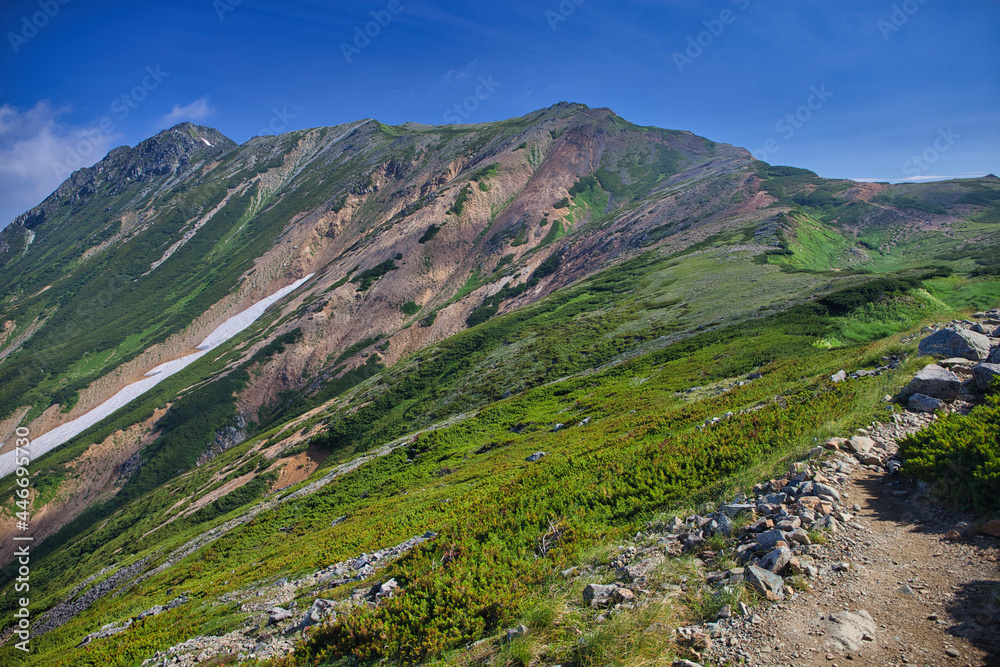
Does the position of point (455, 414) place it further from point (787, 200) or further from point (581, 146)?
point (581, 146)

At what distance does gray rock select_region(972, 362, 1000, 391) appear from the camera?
31.2 feet

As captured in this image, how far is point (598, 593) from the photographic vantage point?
22.6ft

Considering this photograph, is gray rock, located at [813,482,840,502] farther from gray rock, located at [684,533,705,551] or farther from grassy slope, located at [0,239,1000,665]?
gray rock, located at [684,533,705,551]

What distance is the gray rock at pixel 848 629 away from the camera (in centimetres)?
488

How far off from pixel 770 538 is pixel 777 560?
631mm

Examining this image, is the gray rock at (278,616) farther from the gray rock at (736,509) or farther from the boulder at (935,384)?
the boulder at (935,384)

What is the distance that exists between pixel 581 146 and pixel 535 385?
14096 centimetres

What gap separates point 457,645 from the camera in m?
7.28

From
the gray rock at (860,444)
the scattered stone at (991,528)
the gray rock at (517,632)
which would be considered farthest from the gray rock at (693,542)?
the gray rock at (860,444)

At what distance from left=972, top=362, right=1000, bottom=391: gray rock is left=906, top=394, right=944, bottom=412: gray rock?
0.91 m

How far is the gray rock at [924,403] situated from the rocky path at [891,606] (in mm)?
4136

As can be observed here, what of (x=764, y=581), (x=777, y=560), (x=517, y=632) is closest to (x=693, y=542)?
(x=777, y=560)

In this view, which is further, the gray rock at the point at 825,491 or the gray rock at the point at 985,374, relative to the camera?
the gray rock at the point at 985,374

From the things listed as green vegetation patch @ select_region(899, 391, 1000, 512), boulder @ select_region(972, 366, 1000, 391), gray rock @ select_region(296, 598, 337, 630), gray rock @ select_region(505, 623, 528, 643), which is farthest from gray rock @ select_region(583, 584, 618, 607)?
boulder @ select_region(972, 366, 1000, 391)
